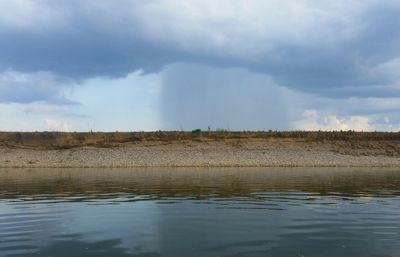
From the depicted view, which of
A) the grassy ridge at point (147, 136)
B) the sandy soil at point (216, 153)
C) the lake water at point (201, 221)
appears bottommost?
the lake water at point (201, 221)

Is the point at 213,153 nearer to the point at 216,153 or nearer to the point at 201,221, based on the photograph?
the point at 216,153

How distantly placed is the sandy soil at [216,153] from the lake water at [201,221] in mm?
30558

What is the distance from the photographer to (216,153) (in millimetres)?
68188

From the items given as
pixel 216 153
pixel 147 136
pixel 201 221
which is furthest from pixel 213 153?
pixel 201 221

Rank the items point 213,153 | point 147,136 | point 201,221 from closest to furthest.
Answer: point 201,221, point 213,153, point 147,136

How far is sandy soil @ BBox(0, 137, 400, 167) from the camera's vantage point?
210 ft

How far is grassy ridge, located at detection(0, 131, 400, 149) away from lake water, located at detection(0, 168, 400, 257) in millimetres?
42987

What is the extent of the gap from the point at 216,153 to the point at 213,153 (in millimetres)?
424

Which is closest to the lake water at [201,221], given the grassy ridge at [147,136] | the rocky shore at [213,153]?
the rocky shore at [213,153]

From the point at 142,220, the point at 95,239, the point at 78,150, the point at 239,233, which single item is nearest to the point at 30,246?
the point at 95,239

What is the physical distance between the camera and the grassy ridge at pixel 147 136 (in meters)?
75.8

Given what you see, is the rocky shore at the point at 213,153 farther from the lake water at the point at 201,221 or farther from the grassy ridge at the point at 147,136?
the lake water at the point at 201,221

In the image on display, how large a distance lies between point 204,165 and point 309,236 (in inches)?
1847

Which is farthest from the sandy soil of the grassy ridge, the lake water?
the lake water
